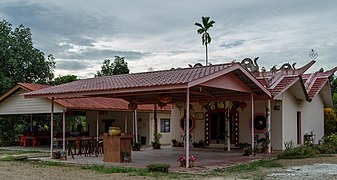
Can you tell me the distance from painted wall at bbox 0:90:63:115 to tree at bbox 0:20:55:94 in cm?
320

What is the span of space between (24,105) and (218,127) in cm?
1009

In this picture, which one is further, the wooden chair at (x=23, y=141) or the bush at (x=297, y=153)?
the wooden chair at (x=23, y=141)

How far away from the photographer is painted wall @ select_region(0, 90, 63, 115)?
21928 millimetres

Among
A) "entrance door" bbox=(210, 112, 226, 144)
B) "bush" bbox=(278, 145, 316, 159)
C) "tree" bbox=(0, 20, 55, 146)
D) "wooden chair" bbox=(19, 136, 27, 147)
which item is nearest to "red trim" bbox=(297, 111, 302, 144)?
"entrance door" bbox=(210, 112, 226, 144)

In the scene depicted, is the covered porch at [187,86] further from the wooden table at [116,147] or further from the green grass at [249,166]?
the wooden table at [116,147]

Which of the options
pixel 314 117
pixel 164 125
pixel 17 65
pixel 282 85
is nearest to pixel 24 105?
pixel 17 65

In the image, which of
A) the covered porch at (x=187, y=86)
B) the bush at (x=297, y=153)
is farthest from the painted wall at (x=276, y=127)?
the bush at (x=297, y=153)

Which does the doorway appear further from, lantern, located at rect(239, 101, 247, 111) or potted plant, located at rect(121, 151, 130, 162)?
potted plant, located at rect(121, 151, 130, 162)

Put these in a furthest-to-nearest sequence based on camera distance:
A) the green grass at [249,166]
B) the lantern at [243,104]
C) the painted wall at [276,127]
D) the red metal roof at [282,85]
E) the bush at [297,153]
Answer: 1. the lantern at [243,104]
2. the painted wall at [276,127]
3. the red metal roof at [282,85]
4. the bush at [297,153]
5. the green grass at [249,166]

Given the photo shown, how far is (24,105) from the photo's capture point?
76.0 ft

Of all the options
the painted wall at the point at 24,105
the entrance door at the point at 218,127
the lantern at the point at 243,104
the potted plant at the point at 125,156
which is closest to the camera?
the potted plant at the point at 125,156

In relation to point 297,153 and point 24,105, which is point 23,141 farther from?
point 297,153

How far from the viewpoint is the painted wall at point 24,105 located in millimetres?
21928

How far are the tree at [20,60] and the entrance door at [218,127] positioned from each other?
1333 centimetres
